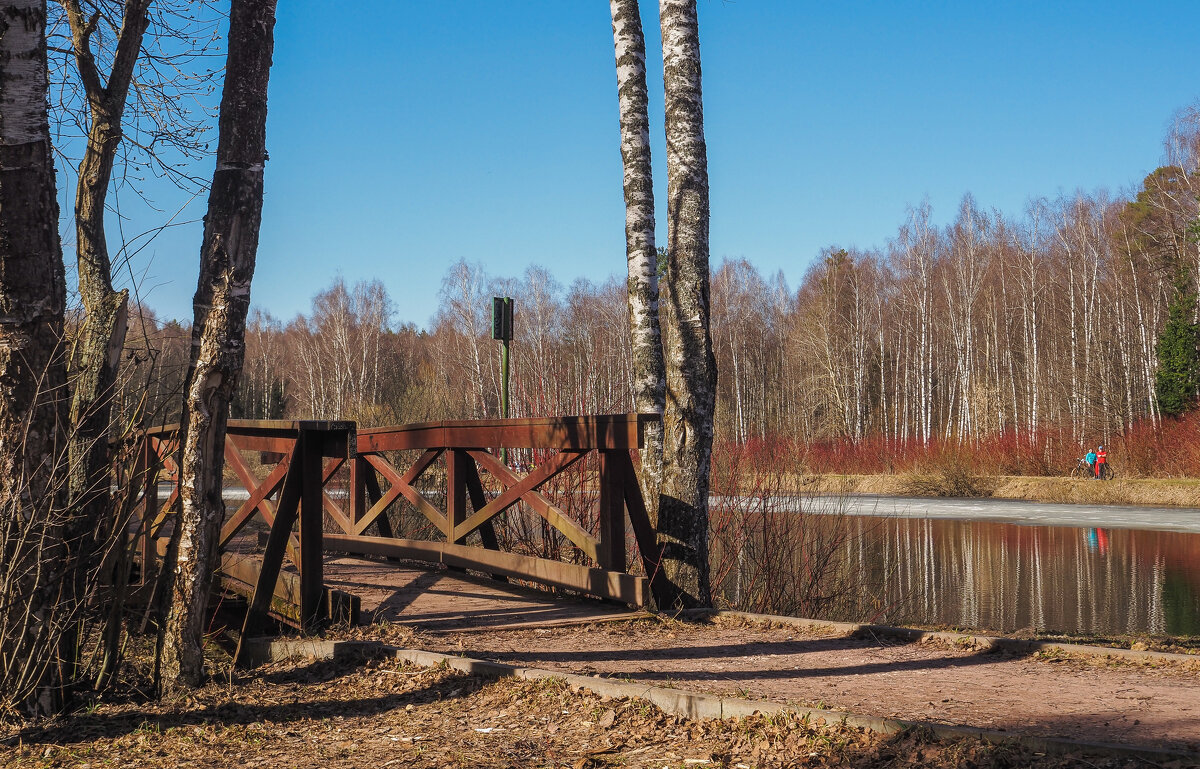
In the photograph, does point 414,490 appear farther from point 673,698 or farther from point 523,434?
point 673,698

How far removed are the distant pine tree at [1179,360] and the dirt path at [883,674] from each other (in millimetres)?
33566

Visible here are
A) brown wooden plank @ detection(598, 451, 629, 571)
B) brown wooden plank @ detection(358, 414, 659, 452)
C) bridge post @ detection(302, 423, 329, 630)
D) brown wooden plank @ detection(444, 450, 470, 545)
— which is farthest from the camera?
brown wooden plank @ detection(444, 450, 470, 545)

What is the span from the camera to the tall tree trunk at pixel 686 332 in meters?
6.51

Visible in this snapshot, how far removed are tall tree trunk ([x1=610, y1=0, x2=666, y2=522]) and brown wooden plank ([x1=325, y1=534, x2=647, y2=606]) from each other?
1.13m

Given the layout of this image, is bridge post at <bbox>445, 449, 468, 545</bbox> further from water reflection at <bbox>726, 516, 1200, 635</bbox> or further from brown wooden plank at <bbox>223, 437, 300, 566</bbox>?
water reflection at <bbox>726, 516, 1200, 635</bbox>

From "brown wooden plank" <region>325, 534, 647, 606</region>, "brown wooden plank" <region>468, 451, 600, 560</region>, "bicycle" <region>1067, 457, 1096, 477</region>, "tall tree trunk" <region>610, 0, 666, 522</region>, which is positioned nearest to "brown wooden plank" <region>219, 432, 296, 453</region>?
"brown wooden plank" <region>468, 451, 600, 560</region>

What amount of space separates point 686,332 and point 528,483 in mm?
1547

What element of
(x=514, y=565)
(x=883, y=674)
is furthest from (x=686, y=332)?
(x=883, y=674)

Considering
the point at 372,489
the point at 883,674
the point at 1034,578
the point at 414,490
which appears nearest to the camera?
the point at 883,674

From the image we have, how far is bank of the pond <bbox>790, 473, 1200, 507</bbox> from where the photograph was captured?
2703 centimetres

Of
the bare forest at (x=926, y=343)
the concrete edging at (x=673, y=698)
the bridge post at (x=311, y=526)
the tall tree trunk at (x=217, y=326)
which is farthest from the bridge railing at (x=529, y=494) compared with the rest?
the bare forest at (x=926, y=343)

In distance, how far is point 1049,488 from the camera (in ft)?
96.4

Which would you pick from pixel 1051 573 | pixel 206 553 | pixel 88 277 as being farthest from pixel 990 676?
pixel 1051 573

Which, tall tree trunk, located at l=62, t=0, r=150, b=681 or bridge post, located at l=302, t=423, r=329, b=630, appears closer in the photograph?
bridge post, located at l=302, t=423, r=329, b=630
